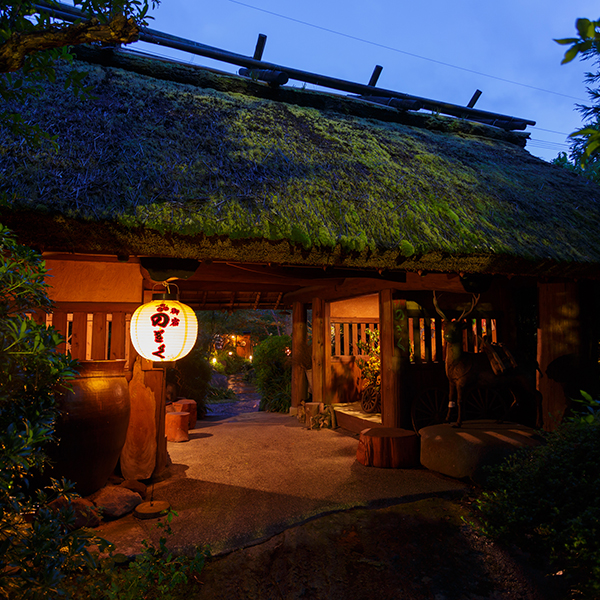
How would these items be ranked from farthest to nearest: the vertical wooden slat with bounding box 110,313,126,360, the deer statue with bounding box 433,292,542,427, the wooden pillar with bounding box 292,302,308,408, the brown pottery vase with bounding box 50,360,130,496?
the wooden pillar with bounding box 292,302,308,408, the deer statue with bounding box 433,292,542,427, the vertical wooden slat with bounding box 110,313,126,360, the brown pottery vase with bounding box 50,360,130,496

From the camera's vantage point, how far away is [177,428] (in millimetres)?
6750

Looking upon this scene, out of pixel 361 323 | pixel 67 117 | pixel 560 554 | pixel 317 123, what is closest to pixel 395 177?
pixel 317 123

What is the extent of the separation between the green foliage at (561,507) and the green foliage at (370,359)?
4.71 meters

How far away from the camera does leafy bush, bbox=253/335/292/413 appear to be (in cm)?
1009

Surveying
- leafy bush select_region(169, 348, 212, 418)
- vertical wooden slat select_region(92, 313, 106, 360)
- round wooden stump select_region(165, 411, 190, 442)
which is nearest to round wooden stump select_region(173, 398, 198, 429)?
round wooden stump select_region(165, 411, 190, 442)

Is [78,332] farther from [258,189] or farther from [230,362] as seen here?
[230,362]

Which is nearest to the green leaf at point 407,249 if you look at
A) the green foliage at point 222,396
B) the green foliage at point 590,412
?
the green foliage at point 590,412

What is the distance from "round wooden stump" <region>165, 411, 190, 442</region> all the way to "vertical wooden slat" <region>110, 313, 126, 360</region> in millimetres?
2567

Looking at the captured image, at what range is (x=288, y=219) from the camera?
3615 millimetres

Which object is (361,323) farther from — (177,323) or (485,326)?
(177,323)

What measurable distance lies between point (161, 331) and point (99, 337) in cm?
123

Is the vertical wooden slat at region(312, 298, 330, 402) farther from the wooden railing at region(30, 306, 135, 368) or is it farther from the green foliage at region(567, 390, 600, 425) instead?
the green foliage at region(567, 390, 600, 425)

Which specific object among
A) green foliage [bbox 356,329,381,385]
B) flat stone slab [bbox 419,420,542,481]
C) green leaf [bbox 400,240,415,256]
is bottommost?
flat stone slab [bbox 419,420,542,481]

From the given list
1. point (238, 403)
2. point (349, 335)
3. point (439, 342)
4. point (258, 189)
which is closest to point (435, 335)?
point (439, 342)
